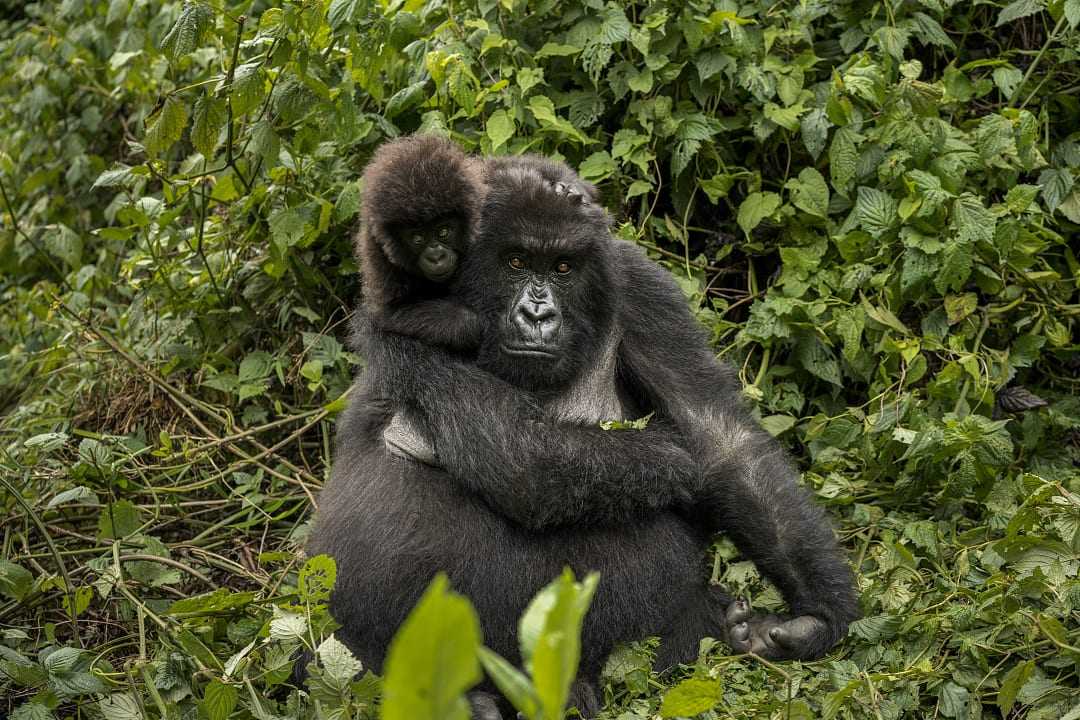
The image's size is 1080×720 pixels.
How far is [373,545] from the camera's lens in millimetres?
3119

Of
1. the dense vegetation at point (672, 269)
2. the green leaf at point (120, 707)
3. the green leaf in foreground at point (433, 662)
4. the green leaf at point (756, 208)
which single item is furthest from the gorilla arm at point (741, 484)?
the green leaf in foreground at point (433, 662)

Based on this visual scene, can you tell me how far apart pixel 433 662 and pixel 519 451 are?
2.08m

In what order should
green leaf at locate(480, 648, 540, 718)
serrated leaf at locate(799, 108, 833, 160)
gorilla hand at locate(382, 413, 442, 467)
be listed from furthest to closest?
serrated leaf at locate(799, 108, 833, 160) → gorilla hand at locate(382, 413, 442, 467) → green leaf at locate(480, 648, 540, 718)

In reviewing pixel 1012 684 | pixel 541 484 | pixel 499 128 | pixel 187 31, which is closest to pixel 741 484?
pixel 541 484

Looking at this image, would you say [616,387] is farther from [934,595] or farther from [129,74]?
[129,74]

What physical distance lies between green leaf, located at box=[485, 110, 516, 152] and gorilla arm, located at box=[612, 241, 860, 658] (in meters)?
0.90

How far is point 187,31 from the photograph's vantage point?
143 inches

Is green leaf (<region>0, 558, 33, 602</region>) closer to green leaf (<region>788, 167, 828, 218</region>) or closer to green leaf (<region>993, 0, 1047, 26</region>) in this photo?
green leaf (<region>788, 167, 828, 218</region>)

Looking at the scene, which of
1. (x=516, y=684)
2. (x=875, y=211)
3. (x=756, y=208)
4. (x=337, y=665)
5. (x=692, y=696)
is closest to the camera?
(x=516, y=684)

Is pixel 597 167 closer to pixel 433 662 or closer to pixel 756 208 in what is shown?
pixel 756 208

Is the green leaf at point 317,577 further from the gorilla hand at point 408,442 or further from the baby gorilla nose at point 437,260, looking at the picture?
the baby gorilla nose at point 437,260

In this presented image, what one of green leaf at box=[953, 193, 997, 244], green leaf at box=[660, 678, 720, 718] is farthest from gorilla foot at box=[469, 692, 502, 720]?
green leaf at box=[953, 193, 997, 244]

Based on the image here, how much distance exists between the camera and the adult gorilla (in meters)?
3.08

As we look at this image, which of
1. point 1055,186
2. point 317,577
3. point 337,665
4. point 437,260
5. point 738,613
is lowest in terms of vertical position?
point 738,613
